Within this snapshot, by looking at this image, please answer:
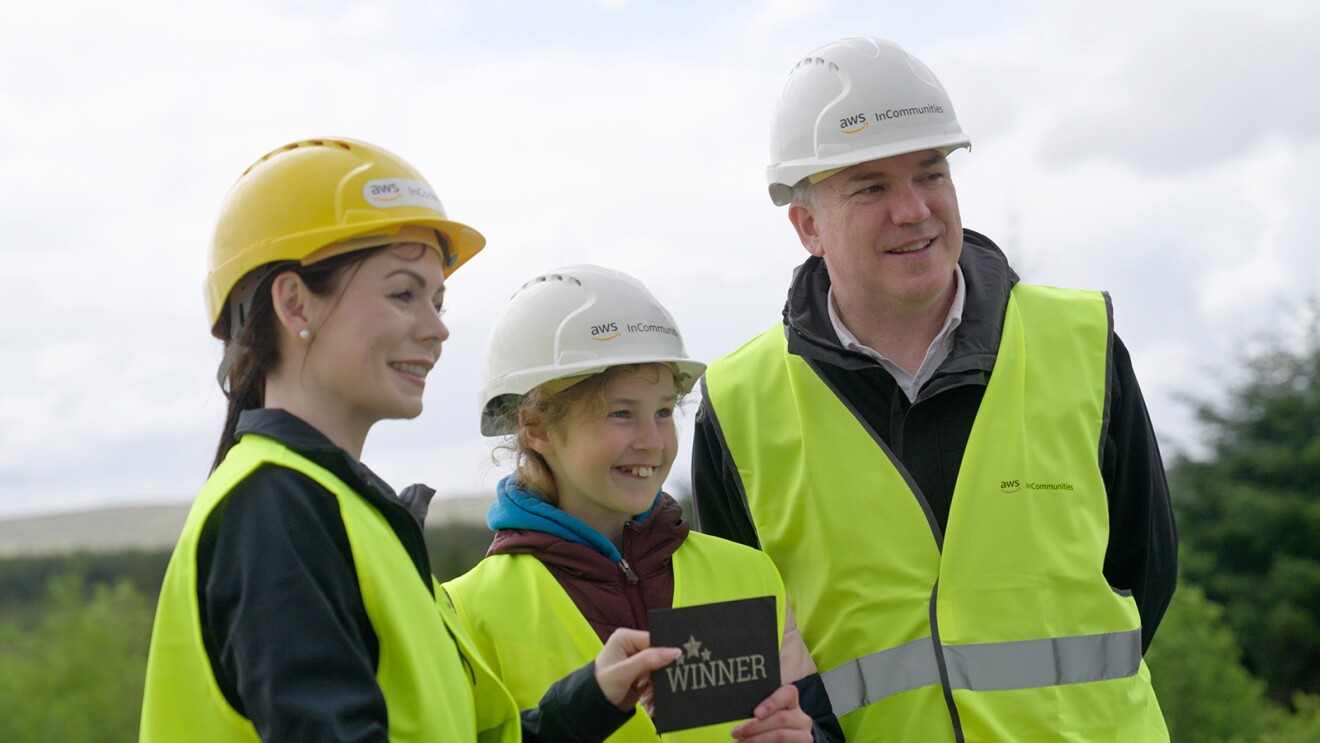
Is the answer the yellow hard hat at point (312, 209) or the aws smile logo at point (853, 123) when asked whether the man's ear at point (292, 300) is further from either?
the aws smile logo at point (853, 123)

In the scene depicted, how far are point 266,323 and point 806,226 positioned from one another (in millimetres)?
2348

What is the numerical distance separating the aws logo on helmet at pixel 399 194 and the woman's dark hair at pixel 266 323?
0.12 meters

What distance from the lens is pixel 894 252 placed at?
179 inches

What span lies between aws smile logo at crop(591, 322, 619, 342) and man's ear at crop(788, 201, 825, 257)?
3.08ft

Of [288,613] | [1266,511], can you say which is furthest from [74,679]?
[288,613]

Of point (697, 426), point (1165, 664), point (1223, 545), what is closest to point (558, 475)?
point (697, 426)

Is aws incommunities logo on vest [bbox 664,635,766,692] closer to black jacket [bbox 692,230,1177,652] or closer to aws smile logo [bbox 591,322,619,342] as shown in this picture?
black jacket [bbox 692,230,1177,652]

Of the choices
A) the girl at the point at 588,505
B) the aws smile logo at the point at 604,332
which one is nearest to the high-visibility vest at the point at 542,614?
the girl at the point at 588,505

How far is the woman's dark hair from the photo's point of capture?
303 centimetres

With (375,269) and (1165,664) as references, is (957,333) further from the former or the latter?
(1165,664)

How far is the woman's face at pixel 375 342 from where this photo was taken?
3000 mm

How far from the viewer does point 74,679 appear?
19125mm

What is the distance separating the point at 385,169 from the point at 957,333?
6.66ft

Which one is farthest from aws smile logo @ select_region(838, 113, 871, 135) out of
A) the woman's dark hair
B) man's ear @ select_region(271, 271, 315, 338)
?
man's ear @ select_region(271, 271, 315, 338)
